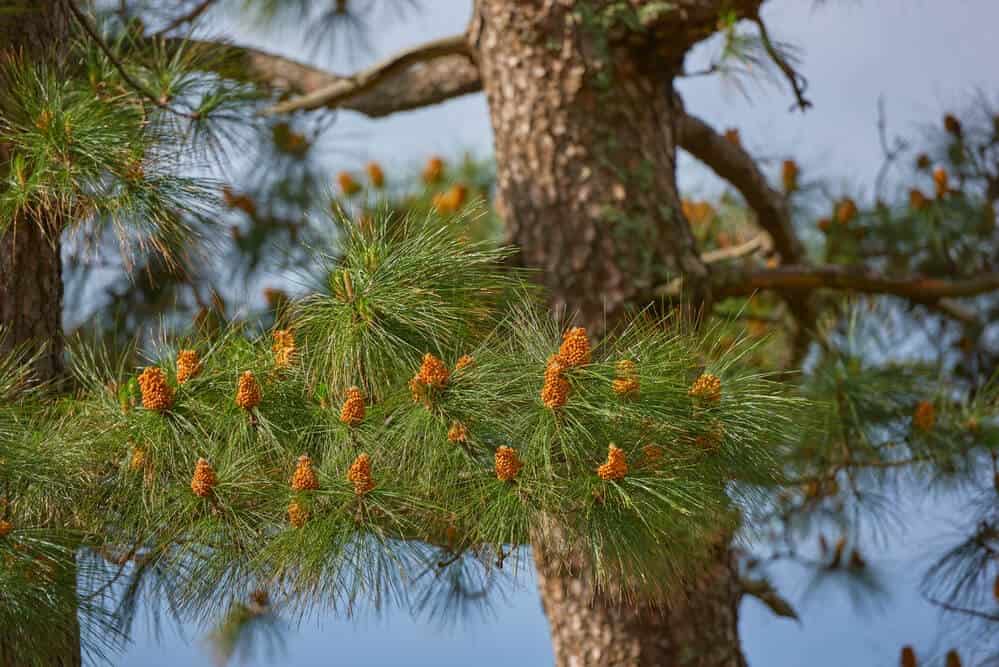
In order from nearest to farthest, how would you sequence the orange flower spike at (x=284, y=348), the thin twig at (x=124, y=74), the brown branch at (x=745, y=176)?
the orange flower spike at (x=284, y=348) → the thin twig at (x=124, y=74) → the brown branch at (x=745, y=176)

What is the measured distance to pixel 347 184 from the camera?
2.26 metres

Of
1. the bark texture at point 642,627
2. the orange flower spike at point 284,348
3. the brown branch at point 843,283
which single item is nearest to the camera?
the orange flower spike at point 284,348

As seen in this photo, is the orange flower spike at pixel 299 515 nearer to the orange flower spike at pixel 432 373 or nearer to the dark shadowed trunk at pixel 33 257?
the orange flower spike at pixel 432 373

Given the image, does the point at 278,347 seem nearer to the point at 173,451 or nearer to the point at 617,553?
the point at 173,451

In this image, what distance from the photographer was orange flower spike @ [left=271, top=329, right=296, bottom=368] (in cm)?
103

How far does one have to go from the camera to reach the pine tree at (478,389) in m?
0.95

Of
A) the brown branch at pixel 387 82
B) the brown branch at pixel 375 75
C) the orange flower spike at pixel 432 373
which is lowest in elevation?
the orange flower spike at pixel 432 373

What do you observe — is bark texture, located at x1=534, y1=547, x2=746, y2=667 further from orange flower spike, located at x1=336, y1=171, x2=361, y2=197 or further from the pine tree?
orange flower spike, located at x1=336, y1=171, x2=361, y2=197

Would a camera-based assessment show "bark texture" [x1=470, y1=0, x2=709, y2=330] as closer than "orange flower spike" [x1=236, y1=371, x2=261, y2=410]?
No

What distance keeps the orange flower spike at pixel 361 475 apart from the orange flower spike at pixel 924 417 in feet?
3.01

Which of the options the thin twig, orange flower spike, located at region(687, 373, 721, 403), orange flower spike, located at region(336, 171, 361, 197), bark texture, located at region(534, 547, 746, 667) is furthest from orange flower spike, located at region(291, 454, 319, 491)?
orange flower spike, located at region(336, 171, 361, 197)

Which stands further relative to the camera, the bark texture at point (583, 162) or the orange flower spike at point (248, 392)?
the bark texture at point (583, 162)

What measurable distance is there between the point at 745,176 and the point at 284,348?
1253mm

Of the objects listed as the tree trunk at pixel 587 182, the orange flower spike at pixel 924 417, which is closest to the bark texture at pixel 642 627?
the tree trunk at pixel 587 182
